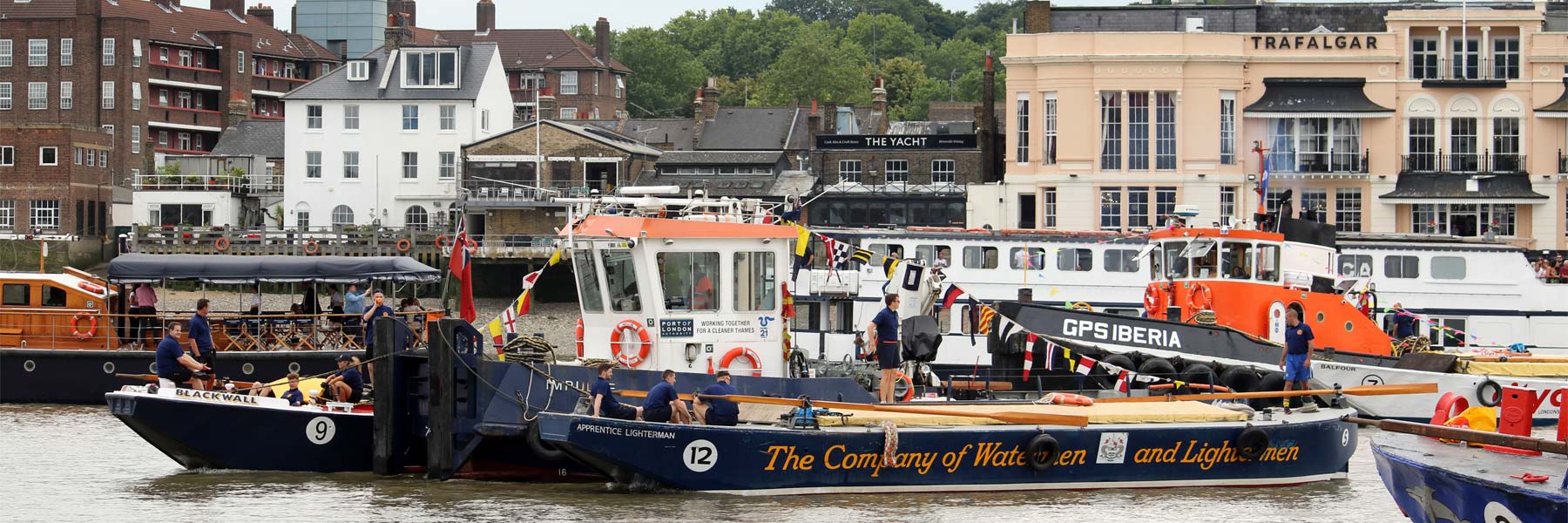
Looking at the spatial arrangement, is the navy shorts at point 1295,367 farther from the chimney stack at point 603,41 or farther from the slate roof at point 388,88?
the chimney stack at point 603,41

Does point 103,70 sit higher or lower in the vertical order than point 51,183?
higher

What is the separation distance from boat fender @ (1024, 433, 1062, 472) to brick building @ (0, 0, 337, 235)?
A: 52.6 m

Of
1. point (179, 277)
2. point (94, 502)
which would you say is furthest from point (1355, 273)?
point (94, 502)

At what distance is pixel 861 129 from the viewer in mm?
71812

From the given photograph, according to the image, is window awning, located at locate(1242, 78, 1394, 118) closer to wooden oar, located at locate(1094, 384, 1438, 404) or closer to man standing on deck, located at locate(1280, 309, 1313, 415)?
man standing on deck, located at locate(1280, 309, 1313, 415)

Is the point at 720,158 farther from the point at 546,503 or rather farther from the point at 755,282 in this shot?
the point at 546,503

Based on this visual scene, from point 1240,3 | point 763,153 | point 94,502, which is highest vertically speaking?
point 1240,3

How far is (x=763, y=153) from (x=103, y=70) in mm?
34145

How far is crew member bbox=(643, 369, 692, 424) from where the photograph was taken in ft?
63.8

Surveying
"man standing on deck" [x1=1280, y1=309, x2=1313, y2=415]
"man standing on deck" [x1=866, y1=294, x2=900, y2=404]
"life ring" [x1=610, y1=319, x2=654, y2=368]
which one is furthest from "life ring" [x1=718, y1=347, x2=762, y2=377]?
"man standing on deck" [x1=1280, y1=309, x2=1313, y2=415]

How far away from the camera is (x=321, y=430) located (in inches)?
873

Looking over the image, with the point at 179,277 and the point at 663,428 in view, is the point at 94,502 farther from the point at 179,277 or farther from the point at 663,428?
the point at 179,277

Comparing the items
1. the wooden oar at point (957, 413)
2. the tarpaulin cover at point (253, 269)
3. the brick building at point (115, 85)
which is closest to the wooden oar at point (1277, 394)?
the wooden oar at point (957, 413)

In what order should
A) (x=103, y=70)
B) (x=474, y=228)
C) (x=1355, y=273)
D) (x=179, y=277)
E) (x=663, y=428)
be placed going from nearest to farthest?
(x=663, y=428) < (x=179, y=277) < (x=1355, y=273) < (x=474, y=228) < (x=103, y=70)
